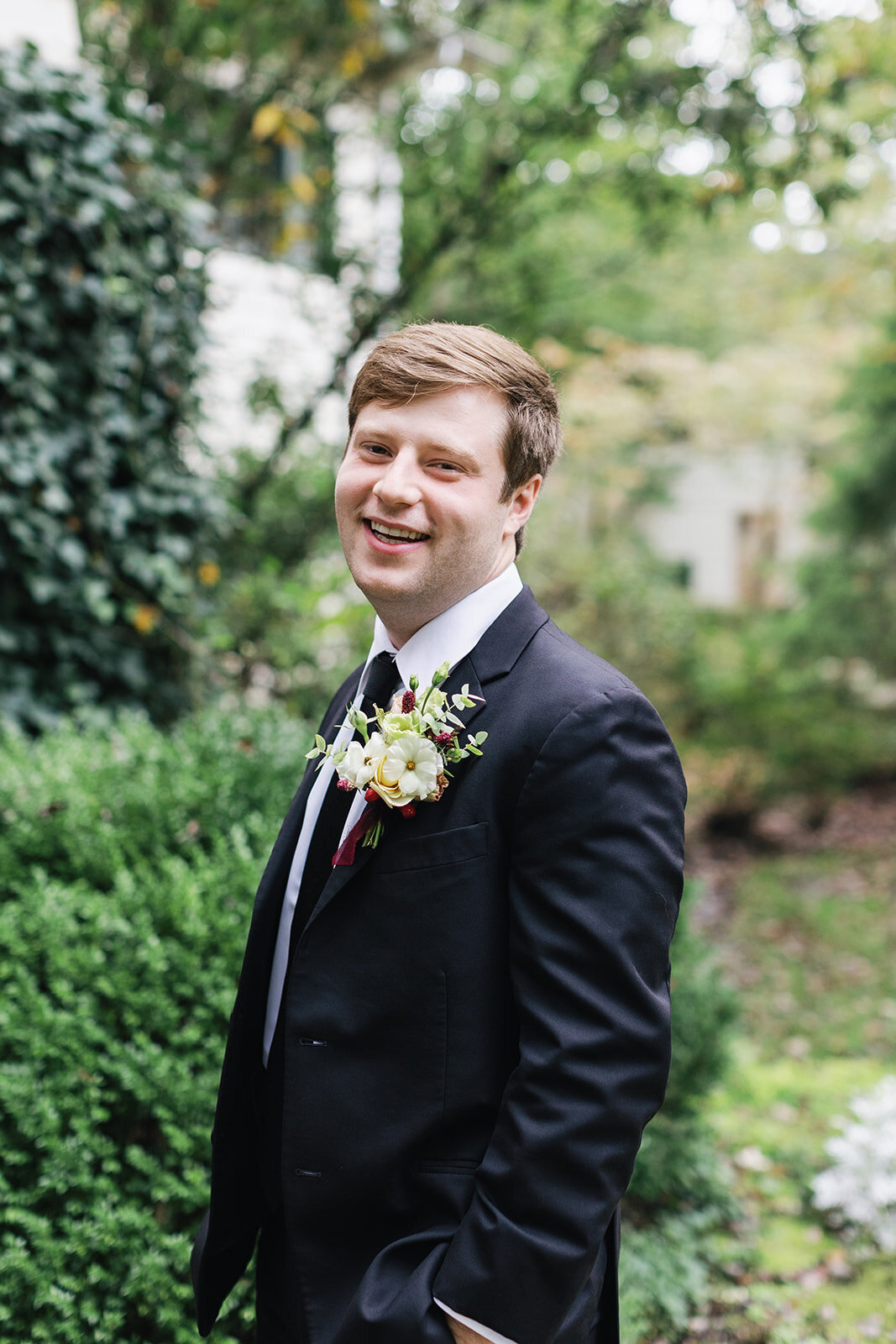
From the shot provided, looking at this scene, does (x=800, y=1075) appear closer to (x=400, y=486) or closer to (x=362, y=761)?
(x=362, y=761)

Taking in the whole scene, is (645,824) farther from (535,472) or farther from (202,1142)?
(202,1142)

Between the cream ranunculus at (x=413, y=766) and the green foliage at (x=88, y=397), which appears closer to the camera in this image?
the cream ranunculus at (x=413, y=766)

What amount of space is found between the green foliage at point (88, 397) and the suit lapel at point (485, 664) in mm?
3592

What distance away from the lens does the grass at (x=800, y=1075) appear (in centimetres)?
319

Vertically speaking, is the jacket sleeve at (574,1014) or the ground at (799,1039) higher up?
the jacket sleeve at (574,1014)

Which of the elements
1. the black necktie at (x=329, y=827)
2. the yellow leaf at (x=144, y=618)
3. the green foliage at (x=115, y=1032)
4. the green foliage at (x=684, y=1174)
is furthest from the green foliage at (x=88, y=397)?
the black necktie at (x=329, y=827)

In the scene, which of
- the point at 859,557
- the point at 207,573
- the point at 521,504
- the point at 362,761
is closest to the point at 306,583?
the point at 207,573

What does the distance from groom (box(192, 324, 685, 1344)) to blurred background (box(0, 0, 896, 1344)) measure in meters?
1.09

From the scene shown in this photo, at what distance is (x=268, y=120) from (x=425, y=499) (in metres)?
5.92

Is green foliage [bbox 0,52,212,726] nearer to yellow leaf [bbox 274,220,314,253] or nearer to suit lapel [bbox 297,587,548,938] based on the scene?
yellow leaf [bbox 274,220,314,253]

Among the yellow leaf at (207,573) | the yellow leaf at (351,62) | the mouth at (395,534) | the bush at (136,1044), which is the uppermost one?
the yellow leaf at (351,62)

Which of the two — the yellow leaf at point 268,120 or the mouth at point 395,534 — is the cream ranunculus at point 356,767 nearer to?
the mouth at point 395,534

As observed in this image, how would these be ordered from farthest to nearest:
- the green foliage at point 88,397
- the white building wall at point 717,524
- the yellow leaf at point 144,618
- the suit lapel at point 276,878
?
the white building wall at point 717,524
the yellow leaf at point 144,618
the green foliage at point 88,397
the suit lapel at point 276,878

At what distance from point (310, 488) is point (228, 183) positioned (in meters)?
2.35
